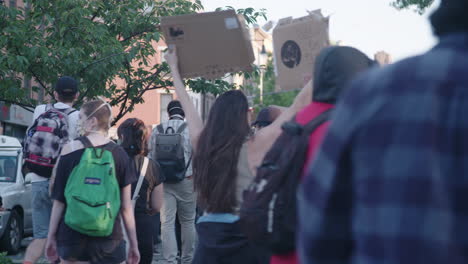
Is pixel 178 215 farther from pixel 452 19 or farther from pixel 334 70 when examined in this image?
pixel 452 19

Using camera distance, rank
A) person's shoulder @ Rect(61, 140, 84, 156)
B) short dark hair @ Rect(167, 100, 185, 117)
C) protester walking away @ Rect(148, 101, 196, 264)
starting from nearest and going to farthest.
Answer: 1. person's shoulder @ Rect(61, 140, 84, 156)
2. protester walking away @ Rect(148, 101, 196, 264)
3. short dark hair @ Rect(167, 100, 185, 117)

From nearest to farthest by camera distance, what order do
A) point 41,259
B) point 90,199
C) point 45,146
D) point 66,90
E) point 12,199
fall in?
1. point 90,199
2. point 45,146
3. point 66,90
4. point 41,259
5. point 12,199

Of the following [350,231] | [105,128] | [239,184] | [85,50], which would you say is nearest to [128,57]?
[85,50]

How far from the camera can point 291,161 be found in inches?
96.0

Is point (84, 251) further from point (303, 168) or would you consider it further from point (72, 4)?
point (72, 4)

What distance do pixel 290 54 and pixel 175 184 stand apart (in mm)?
4502

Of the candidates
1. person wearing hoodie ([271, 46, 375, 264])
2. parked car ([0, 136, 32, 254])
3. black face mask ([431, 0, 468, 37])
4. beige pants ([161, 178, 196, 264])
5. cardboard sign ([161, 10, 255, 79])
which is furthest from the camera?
parked car ([0, 136, 32, 254])

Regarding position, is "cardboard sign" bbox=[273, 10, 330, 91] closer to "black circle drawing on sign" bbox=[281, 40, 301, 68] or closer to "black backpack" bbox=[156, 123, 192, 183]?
"black circle drawing on sign" bbox=[281, 40, 301, 68]

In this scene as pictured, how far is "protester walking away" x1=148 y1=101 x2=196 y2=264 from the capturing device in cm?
827

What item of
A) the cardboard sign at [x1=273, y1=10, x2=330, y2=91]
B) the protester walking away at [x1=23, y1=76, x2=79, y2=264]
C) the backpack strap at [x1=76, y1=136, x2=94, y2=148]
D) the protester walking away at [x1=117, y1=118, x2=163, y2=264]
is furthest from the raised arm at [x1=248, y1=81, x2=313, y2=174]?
the protester walking away at [x1=117, y1=118, x2=163, y2=264]

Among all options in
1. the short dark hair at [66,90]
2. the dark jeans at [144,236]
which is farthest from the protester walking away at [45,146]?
the dark jeans at [144,236]

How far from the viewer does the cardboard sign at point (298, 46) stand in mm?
3818

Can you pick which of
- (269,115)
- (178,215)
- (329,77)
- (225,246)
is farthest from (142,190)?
(329,77)

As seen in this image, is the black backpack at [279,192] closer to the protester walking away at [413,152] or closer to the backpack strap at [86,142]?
the protester walking away at [413,152]
